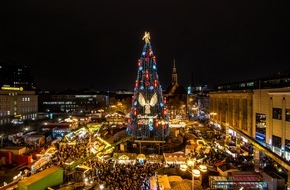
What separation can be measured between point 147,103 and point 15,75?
93.2 m

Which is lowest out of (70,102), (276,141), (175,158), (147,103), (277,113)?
(175,158)

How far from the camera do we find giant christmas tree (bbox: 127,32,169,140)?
3006cm

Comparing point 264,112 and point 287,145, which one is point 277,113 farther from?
point 287,145

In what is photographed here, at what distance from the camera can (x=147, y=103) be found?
99.9 feet

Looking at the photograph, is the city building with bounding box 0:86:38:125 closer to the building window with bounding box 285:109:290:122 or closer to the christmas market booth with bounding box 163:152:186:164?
the christmas market booth with bounding box 163:152:186:164

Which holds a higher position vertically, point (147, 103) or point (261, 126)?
point (147, 103)

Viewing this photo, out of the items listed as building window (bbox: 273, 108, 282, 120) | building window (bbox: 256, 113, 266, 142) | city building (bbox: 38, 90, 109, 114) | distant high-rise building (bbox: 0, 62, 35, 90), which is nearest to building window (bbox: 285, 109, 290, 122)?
building window (bbox: 273, 108, 282, 120)

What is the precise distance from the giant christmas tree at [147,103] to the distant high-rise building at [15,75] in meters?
82.2

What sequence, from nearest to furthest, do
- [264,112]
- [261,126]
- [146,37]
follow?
[146,37] < [264,112] < [261,126]

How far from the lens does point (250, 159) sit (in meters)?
25.5

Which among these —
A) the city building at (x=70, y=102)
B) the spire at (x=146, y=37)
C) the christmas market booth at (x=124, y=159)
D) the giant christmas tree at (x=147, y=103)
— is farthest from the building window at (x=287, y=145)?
the city building at (x=70, y=102)

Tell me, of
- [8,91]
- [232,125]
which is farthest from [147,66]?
[8,91]

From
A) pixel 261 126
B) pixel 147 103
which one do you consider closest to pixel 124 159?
pixel 147 103

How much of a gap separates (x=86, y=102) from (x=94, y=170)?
91.6 metres
